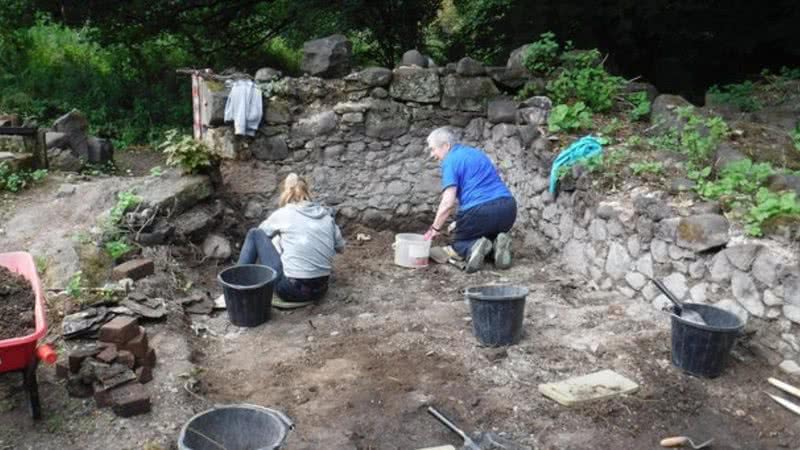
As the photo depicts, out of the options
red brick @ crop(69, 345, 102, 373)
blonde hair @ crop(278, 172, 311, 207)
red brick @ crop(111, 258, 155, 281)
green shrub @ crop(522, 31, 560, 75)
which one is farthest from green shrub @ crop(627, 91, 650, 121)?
red brick @ crop(69, 345, 102, 373)

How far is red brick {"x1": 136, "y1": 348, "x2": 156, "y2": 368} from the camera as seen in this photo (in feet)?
13.6

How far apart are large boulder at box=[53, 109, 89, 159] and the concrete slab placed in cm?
638

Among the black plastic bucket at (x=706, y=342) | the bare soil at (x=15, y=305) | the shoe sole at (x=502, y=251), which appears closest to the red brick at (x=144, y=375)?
the bare soil at (x=15, y=305)

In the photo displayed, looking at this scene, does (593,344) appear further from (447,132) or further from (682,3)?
(682,3)

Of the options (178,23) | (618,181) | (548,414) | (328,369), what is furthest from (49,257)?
(178,23)

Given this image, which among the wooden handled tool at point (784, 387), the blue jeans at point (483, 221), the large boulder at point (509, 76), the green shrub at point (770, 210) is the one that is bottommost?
the wooden handled tool at point (784, 387)

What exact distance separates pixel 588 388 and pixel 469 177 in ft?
9.16

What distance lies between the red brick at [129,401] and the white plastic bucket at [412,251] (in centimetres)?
318

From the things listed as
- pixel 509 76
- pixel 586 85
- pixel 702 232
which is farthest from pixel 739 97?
pixel 702 232

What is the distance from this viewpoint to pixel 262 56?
41.5 ft

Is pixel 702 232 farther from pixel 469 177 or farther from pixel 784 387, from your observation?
pixel 469 177

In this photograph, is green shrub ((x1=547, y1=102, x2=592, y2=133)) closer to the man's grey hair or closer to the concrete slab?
the man's grey hair

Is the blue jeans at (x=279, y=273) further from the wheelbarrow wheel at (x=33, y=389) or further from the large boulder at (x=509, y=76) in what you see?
the large boulder at (x=509, y=76)

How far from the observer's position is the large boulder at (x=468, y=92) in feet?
25.7
